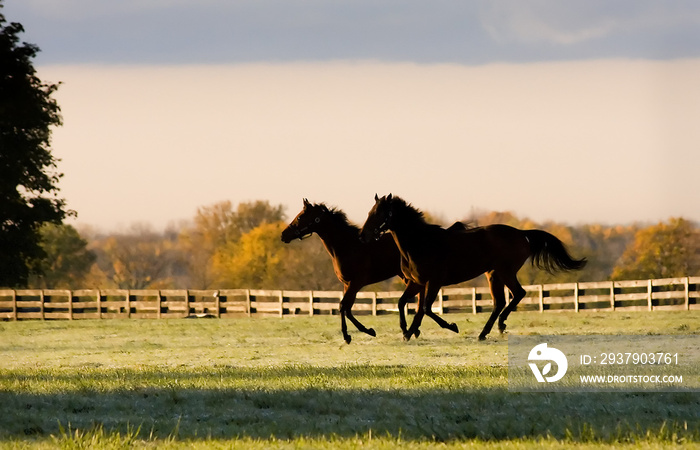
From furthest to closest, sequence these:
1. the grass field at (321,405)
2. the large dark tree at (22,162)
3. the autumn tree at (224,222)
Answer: the autumn tree at (224,222) → the large dark tree at (22,162) → the grass field at (321,405)

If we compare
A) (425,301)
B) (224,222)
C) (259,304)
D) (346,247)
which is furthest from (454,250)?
(224,222)

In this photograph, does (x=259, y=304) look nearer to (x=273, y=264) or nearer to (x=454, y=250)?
(x=454, y=250)

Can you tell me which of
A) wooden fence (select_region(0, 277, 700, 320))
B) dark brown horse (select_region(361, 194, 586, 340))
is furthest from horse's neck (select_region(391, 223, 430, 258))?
wooden fence (select_region(0, 277, 700, 320))

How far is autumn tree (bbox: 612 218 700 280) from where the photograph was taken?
184 ft

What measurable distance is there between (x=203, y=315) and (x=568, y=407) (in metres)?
26.5

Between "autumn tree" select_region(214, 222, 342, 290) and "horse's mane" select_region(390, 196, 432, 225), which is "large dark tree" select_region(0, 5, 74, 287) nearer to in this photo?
"horse's mane" select_region(390, 196, 432, 225)

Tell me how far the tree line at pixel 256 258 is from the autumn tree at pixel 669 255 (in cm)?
6

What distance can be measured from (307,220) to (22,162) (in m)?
16.4

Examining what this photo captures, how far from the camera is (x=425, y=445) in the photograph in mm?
6668
